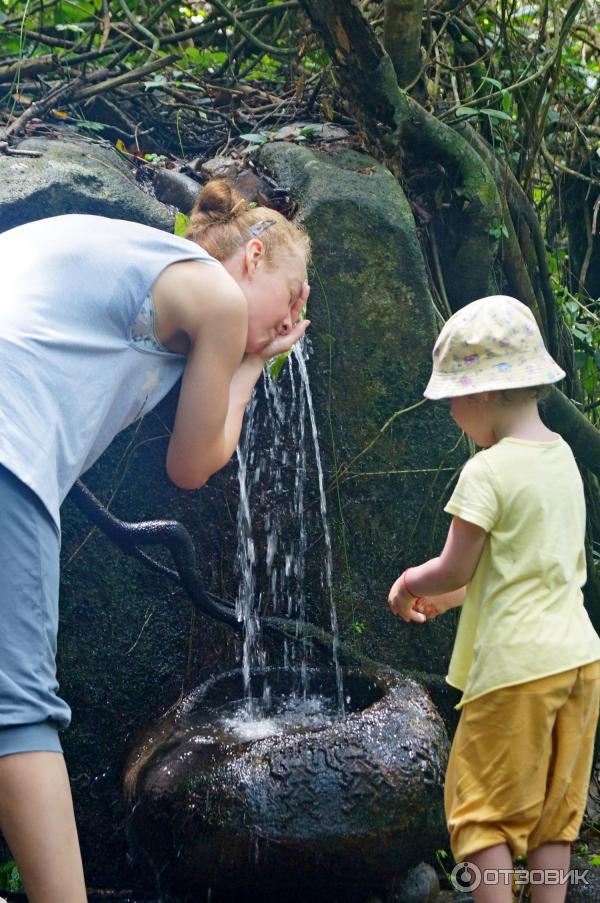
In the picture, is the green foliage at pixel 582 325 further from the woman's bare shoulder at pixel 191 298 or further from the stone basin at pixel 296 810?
the woman's bare shoulder at pixel 191 298

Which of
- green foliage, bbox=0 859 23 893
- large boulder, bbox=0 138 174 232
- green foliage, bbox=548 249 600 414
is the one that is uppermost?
large boulder, bbox=0 138 174 232

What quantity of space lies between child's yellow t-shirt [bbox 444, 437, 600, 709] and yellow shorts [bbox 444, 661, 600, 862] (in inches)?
1.6

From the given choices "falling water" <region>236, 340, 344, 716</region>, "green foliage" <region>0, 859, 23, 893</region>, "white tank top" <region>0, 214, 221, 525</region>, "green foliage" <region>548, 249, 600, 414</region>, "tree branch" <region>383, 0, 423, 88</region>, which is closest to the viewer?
"white tank top" <region>0, 214, 221, 525</region>

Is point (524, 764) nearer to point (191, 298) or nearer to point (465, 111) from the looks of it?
point (191, 298)

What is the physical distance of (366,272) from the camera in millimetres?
3416

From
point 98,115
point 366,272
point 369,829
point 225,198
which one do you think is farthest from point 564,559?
point 98,115

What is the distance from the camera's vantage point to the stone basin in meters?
2.32

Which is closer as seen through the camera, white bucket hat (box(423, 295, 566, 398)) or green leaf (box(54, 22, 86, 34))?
white bucket hat (box(423, 295, 566, 398))

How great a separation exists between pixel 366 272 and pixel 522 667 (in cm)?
175

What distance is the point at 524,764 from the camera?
80.1 inches

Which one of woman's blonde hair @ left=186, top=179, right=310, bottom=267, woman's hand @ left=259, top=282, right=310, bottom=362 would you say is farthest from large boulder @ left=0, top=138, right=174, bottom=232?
woman's hand @ left=259, top=282, right=310, bottom=362

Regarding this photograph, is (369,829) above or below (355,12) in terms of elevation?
below

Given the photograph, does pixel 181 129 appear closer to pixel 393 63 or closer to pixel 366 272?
pixel 393 63

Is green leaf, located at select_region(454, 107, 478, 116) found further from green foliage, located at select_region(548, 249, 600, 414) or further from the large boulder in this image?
the large boulder
